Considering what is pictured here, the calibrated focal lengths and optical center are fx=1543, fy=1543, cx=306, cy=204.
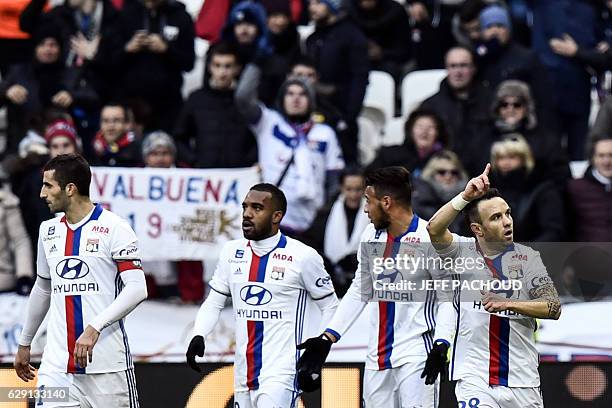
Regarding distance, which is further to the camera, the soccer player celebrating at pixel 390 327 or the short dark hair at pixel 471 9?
the short dark hair at pixel 471 9

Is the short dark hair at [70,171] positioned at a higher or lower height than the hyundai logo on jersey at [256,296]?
higher

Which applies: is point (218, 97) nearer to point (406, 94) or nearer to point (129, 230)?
point (406, 94)

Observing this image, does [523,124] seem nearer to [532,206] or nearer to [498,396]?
[532,206]

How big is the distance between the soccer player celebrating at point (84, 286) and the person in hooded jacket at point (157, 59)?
513 cm

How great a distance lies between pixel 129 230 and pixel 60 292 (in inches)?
23.8

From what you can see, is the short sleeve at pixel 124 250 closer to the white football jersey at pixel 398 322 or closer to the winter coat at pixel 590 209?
the white football jersey at pixel 398 322

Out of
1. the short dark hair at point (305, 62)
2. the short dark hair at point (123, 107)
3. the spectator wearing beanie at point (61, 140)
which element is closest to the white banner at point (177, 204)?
the spectator wearing beanie at point (61, 140)

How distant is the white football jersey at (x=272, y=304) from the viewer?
1037 cm

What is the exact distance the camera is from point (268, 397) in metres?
10.2

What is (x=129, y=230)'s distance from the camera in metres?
10.2

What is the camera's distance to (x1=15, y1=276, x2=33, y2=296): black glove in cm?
1305

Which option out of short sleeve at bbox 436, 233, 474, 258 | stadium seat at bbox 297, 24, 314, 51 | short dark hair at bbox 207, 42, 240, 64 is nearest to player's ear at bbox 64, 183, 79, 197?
short sleeve at bbox 436, 233, 474, 258

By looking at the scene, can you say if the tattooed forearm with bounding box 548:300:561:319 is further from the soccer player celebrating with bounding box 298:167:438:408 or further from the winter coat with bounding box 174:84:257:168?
the winter coat with bounding box 174:84:257:168

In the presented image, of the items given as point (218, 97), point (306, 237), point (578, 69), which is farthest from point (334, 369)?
point (578, 69)
